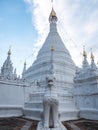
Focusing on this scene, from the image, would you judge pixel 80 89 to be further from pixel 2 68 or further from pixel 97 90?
pixel 2 68

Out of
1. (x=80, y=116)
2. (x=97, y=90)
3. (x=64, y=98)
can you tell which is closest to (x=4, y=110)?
(x=64, y=98)

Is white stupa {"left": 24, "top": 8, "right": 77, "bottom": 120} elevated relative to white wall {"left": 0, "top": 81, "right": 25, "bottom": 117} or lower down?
elevated

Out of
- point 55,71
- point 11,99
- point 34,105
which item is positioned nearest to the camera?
point 34,105

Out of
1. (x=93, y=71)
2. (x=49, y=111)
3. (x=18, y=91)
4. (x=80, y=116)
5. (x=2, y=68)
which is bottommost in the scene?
(x=80, y=116)

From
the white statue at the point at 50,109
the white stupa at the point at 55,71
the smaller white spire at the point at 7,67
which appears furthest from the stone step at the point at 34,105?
the smaller white spire at the point at 7,67

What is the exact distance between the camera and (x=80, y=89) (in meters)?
17.6

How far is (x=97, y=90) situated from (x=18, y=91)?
10.4m

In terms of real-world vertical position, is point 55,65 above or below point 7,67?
below

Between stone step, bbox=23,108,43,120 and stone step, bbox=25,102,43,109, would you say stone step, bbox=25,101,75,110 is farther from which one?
stone step, bbox=23,108,43,120

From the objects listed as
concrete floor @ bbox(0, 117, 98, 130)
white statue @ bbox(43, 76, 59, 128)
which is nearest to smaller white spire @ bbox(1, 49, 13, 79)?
concrete floor @ bbox(0, 117, 98, 130)

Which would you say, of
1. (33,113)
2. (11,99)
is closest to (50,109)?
(33,113)

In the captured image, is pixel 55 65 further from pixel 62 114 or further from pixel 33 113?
pixel 62 114

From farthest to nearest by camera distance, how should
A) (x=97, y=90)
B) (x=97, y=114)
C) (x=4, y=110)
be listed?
(x=4, y=110)
(x=97, y=90)
(x=97, y=114)

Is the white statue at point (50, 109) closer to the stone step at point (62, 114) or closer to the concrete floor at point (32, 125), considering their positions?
the concrete floor at point (32, 125)
